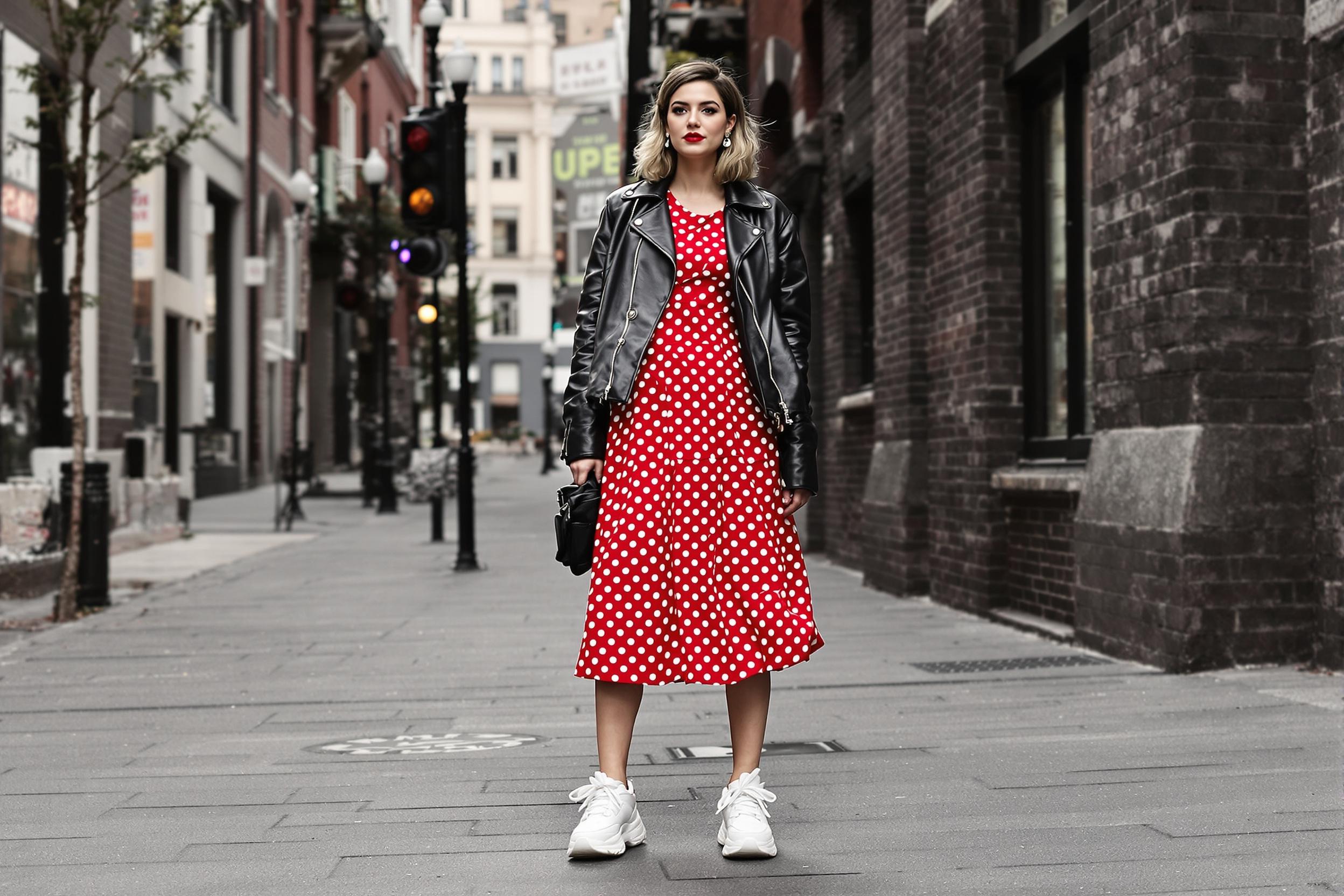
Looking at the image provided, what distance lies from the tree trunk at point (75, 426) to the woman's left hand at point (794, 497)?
20.9ft

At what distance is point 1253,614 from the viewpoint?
6.45 metres

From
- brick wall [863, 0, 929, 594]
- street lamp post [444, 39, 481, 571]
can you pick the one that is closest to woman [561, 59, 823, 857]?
brick wall [863, 0, 929, 594]

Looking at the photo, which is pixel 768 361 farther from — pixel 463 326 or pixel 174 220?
pixel 174 220

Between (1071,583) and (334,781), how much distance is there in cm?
444

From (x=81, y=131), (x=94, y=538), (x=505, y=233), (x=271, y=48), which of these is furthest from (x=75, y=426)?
(x=505, y=233)

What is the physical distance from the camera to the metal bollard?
9625mm

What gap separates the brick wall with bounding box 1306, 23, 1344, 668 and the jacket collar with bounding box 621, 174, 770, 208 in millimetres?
3282

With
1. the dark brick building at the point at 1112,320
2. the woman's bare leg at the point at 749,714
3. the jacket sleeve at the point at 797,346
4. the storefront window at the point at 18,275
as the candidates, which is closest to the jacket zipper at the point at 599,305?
the jacket sleeve at the point at 797,346

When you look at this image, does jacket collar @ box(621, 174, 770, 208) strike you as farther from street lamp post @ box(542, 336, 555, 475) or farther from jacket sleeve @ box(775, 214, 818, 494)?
street lamp post @ box(542, 336, 555, 475)

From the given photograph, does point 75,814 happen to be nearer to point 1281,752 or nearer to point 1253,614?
point 1281,752

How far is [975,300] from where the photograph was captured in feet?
29.8

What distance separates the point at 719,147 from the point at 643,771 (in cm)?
198

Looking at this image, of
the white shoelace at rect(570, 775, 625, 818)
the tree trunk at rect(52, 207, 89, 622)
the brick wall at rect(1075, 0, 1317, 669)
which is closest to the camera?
the white shoelace at rect(570, 775, 625, 818)

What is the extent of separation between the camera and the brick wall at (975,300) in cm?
894
